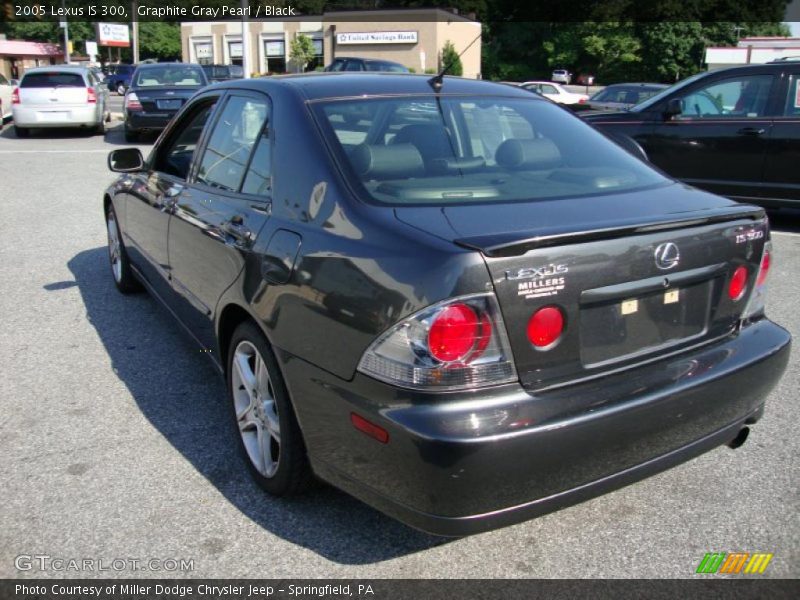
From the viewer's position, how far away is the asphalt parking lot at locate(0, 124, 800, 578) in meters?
2.61

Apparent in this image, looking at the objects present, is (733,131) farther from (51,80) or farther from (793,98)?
(51,80)

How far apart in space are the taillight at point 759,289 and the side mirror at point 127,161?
3591mm

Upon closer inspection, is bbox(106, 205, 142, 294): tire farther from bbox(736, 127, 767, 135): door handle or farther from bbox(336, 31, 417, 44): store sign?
bbox(336, 31, 417, 44): store sign

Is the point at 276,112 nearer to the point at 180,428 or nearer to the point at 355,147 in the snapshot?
the point at 355,147

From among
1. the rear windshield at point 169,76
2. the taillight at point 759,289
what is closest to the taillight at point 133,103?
the rear windshield at point 169,76

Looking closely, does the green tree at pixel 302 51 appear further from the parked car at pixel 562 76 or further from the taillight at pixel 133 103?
the taillight at pixel 133 103

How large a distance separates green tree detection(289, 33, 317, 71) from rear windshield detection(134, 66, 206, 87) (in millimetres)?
38026

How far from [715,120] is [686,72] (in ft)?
201

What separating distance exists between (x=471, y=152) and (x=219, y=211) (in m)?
1.13

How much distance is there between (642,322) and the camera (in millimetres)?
2453

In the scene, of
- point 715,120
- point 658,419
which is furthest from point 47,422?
point 715,120

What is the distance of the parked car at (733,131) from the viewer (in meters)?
7.58

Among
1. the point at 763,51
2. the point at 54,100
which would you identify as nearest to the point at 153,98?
the point at 54,100

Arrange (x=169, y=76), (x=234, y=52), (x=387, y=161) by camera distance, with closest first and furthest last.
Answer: (x=387, y=161)
(x=169, y=76)
(x=234, y=52)
